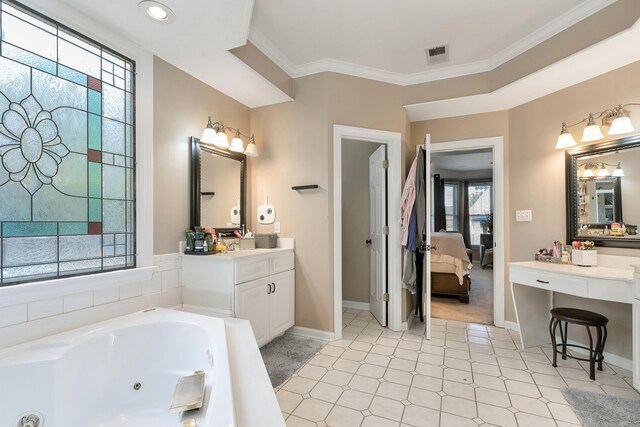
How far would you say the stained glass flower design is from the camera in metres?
1.42

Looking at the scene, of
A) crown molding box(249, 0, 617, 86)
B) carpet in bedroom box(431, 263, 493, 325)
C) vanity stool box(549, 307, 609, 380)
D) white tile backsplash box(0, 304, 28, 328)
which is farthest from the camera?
carpet in bedroom box(431, 263, 493, 325)

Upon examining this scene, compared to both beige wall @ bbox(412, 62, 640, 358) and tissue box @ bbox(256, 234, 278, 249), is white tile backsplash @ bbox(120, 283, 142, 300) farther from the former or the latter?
beige wall @ bbox(412, 62, 640, 358)

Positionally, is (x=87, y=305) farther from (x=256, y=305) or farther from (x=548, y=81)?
(x=548, y=81)

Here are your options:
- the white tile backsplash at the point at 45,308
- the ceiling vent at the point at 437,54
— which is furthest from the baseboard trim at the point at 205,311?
the ceiling vent at the point at 437,54

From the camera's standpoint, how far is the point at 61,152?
1.62 meters

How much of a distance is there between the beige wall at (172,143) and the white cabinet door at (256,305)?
25.2 inches

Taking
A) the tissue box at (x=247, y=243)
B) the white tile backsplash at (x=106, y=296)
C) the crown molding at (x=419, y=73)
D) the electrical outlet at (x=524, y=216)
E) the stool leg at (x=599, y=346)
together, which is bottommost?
the stool leg at (x=599, y=346)

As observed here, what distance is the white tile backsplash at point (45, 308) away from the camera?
1.48m

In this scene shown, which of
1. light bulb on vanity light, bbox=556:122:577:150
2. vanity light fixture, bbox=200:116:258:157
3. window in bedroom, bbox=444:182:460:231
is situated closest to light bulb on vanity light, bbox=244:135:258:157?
vanity light fixture, bbox=200:116:258:157

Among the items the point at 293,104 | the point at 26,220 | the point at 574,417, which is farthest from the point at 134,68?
the point at 574,417

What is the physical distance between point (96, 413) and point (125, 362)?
23cm

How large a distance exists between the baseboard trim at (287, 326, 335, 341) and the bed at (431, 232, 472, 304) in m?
2.07

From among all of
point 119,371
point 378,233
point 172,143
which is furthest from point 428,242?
point 119,371

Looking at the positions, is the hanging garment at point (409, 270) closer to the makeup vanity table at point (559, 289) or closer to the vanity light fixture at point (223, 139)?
the makeup vanity table at point (559, 289)
